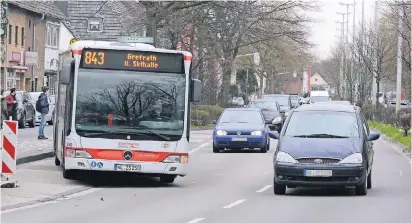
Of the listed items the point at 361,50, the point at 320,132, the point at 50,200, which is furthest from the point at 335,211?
the point at 361,50

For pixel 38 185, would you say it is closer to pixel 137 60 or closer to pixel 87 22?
pixel 137 60

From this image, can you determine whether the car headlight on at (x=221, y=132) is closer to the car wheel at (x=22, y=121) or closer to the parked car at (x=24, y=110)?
the parked car at (x=24, y=110)

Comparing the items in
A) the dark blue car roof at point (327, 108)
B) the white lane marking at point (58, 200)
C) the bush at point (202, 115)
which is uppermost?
the dark blue car roof at point (327, 108)

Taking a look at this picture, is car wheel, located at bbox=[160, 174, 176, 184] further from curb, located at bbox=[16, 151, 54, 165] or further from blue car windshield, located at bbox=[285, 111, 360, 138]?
curb, located at bbox=[16, 151, 54, 165]

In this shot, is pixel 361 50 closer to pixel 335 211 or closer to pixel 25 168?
pixel 25 168

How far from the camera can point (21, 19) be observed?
56.9 meters

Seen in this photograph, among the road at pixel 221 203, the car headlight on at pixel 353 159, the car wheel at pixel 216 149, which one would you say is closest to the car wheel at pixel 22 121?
the car wheel at pixel 216 149

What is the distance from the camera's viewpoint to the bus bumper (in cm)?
1855

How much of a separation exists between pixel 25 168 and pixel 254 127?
32.8ft

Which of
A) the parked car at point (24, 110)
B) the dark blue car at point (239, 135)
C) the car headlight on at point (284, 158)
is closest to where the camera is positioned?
the car headlight on at point (284, 158)

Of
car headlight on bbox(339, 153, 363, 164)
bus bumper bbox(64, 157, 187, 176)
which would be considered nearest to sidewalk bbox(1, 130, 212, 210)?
bus bumper bbox(64, 157, 187, 176)

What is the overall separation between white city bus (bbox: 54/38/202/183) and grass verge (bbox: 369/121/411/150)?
1605cm

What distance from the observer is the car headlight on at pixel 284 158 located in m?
16.9

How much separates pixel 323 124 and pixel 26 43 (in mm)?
42908
